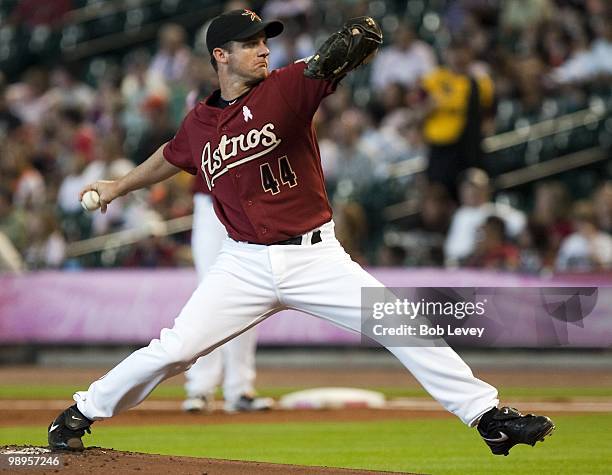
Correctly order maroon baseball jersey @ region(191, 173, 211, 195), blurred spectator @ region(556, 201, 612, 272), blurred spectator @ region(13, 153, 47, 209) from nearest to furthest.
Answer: maroon baseball jersey @ region(191, 173, 211, 195) → blurred spectator @ region(556, 201, 612, 272) → blurred spectator @ region(13, 153, 47, 209)

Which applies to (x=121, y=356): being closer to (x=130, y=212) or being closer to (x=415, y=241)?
(x=130, y=212)

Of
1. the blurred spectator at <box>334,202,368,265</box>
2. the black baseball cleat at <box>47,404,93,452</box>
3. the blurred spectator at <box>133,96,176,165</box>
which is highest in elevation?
the blurred spectator at <box>133,96,176,165</box>

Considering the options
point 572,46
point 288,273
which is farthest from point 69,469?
point 572,46

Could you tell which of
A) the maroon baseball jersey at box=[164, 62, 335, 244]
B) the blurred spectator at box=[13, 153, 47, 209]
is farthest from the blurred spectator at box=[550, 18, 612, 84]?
the maroon baseball jersey at box=[164, 62, 335, 244]

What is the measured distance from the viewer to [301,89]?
5918 millimetres

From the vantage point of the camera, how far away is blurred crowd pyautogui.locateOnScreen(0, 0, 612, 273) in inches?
547

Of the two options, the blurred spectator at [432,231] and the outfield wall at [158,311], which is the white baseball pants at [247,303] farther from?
the blurred spectator at [432,231]

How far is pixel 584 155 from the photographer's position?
15.3 m

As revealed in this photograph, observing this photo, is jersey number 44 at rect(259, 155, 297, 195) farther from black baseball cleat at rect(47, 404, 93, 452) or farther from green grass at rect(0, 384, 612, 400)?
green grass at rect(0, 384, 612, 400)

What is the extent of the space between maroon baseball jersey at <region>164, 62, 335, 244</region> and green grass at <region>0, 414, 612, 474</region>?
1573 millimetres

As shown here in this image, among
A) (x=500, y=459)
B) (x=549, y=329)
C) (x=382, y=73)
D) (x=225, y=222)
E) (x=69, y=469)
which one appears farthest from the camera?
(x=382, y=73)

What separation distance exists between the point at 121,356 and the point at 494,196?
512 cm

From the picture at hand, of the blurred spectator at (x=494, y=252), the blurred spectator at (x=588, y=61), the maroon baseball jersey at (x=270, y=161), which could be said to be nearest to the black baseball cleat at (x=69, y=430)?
the maroon baseball jersey at (x=270, y=161)

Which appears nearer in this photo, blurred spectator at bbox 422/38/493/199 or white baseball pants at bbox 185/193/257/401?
white baseball pants at bbox 185/193/257/401
